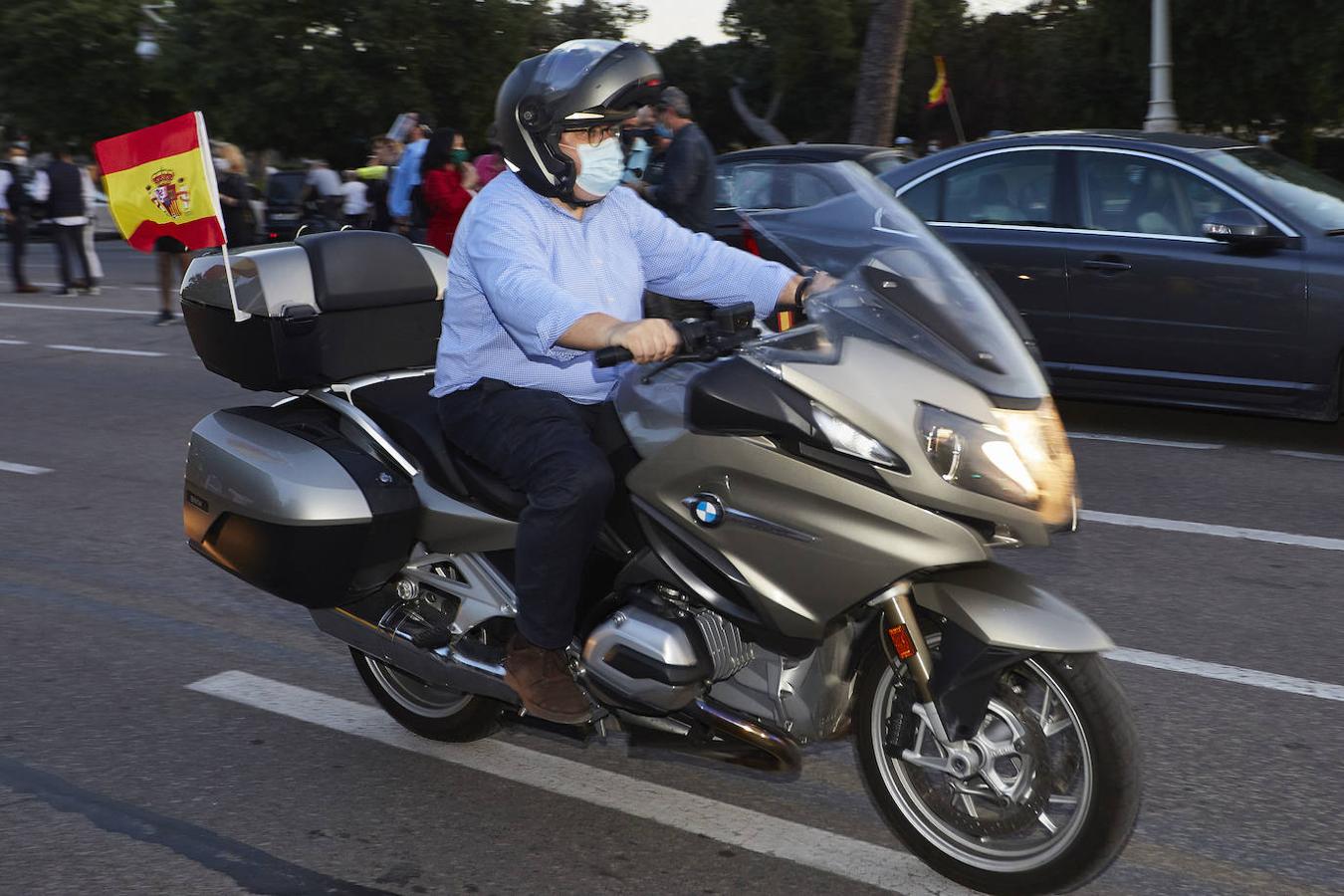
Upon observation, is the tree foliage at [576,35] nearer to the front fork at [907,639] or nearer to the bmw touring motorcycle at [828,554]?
the bmw touring motorcycle at [828,554]

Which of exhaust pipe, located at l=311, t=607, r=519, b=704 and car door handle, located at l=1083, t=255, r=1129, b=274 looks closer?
exhaust pipe, located at l=311, t=607, r=519, b=704

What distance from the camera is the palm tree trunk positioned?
54.0 feet

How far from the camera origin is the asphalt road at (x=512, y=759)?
3352 mm

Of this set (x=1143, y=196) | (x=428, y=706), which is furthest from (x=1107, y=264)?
(x=428, y=706)

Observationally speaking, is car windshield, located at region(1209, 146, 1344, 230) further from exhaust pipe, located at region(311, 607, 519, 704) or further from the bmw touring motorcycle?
exhaust pipe, located at region(311, 607, 519, 704)

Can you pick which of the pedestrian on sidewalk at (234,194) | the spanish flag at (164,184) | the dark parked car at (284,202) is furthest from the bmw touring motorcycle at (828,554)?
the dark parked car at (284,202)

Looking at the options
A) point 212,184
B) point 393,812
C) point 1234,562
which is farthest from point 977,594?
point 1234,562

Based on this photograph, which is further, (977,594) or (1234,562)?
(1234,562)

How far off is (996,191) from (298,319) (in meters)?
5.50

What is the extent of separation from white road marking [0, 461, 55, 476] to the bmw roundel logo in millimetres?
5676

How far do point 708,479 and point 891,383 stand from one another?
420 millimetres

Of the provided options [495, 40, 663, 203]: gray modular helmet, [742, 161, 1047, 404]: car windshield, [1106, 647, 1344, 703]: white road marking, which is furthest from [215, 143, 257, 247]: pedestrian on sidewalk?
[742, 161, 1047, 404]: car windshield

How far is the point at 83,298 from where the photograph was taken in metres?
17.0

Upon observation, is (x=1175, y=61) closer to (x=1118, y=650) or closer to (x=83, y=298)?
(x=83, y=298)
